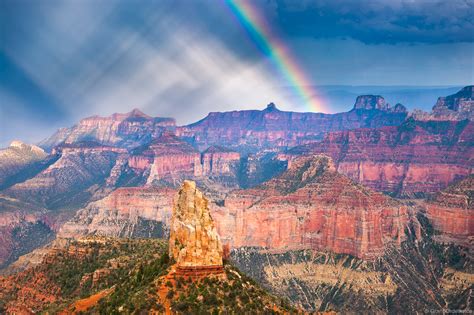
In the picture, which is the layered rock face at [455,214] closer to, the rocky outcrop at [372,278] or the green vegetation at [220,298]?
the rocky outcrop at [372,278]

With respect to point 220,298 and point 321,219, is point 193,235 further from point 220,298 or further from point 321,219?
point 321,219

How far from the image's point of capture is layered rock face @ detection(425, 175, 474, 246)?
178 m

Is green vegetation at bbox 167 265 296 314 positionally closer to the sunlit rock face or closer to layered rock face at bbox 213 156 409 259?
the sunlit rock face

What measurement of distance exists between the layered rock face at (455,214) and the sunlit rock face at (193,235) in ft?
424

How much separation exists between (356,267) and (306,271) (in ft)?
44.1

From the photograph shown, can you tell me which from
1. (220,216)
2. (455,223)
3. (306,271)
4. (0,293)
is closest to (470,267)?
(455,223)

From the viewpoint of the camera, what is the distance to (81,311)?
6450 centimetres

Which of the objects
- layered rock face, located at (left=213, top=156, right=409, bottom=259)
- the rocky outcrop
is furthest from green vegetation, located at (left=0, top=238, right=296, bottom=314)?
layered rock face, located at (left=213, top=156, right=409, bottom=259)

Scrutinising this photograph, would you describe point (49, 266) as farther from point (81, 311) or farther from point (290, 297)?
point (290, 297)

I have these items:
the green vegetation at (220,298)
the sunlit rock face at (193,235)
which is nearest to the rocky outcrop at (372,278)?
the green vegetation at (220,298)

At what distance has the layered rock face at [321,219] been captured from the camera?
172125mm

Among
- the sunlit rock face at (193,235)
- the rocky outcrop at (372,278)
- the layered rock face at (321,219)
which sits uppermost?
the sunlit rock face at (193,235)

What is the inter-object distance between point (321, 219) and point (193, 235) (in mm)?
124910

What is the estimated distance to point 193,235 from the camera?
199 ft
